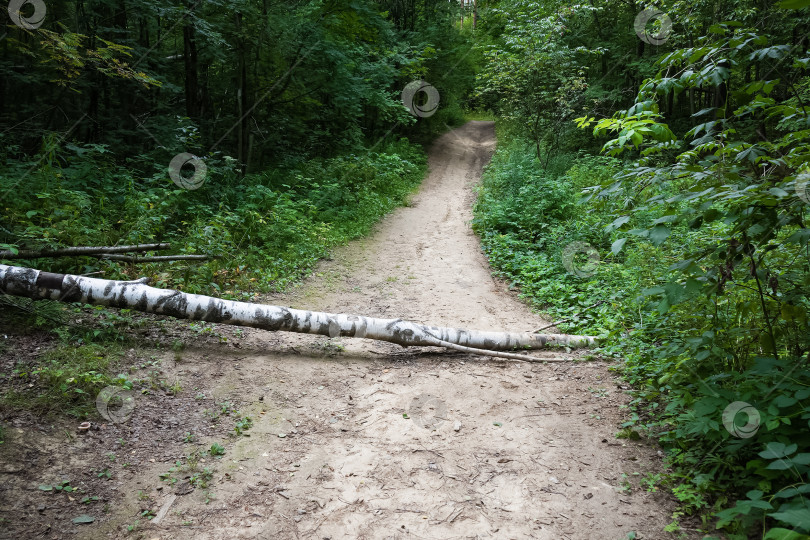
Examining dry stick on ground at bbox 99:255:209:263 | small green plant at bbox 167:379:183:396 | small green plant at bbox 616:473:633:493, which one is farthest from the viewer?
dry stick on ground at bbox 99:255:209:263

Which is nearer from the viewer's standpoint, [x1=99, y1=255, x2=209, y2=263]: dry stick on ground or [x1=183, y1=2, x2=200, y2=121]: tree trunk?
[x1=99, y1=255, x2=209, y2=263]: dry stick on ground

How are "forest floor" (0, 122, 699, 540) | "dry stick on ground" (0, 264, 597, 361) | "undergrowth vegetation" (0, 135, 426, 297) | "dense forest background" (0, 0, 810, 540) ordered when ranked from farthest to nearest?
"undergrowth vegetation" (0, 135, 426, 297) → "dry stick on ground" (0, 264, 597, 361) → "forest floor" (0, 122, 699, 540) → "dense forest background" (0, 0, 810, 540)

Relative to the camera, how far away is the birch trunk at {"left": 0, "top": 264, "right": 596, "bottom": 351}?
16.0ft

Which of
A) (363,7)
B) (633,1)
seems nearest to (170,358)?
(363,7)

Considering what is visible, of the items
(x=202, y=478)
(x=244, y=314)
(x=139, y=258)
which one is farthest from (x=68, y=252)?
(x=202, y=478)

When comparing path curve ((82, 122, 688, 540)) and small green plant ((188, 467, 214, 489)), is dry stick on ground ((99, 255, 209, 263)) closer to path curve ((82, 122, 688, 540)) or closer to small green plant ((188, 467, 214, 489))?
path curve ((82, 122, 688, 540))

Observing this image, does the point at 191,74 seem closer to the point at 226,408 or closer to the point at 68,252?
the point at 68,252

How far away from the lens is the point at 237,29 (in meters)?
11.1

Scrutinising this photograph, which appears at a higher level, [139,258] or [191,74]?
[191,74]

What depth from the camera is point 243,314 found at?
5.50 metres

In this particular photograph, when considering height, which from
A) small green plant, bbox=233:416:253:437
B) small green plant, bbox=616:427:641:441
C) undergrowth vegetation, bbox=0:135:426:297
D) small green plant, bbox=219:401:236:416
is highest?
undergrowth vegetation, bbox=0:135:426:297

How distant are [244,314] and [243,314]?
0.5 inches

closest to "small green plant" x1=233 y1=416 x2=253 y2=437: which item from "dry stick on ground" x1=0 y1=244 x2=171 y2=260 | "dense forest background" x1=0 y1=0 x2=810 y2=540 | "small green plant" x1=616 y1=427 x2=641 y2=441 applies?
"dense forest background" x1=0 y1=0 x2=810 y2=540

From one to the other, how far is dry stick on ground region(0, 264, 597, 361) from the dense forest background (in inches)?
30.6
